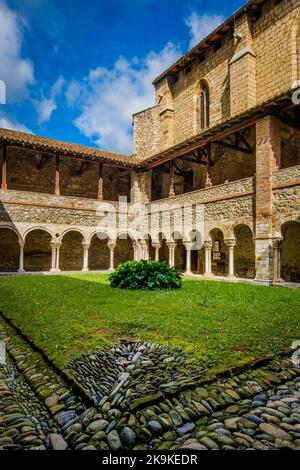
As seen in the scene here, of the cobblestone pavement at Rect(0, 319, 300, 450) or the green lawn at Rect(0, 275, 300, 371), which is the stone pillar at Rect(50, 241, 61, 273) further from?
the cobblestone pavement at Rect(0, 319, 300, 450)

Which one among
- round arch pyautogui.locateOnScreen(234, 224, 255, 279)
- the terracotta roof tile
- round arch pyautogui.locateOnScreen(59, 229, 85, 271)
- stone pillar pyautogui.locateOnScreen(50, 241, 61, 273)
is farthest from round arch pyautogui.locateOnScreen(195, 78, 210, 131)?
stone pillar pyautogui.locateOnScreen(50, 241, 61, 273)

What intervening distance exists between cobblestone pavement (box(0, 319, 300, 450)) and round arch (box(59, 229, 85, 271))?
17.8 meters

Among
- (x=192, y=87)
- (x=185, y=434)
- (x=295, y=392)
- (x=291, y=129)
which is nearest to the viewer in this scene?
(x=185, y=434)

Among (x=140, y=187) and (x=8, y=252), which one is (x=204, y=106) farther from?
(x=8, y=252)

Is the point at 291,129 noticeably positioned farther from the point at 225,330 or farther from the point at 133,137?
the point at 133,137

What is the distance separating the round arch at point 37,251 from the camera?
2009 cm

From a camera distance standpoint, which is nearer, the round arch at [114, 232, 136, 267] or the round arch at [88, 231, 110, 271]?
the round arch at [88, 231, 110, 271]

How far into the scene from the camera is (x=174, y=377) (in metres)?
3.47

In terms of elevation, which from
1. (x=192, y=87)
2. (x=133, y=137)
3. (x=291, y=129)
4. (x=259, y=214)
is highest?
(x=192, y=87)

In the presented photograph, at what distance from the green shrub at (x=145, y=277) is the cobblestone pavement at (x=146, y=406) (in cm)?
596

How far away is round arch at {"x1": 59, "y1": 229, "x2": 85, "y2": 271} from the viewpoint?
21.4 metres

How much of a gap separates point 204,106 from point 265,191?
12.3 m
